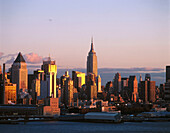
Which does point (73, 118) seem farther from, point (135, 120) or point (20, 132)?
point (20, 132)

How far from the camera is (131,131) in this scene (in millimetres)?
118375

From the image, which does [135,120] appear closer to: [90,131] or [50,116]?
[50,116]

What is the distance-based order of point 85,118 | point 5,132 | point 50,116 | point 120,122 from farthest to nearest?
1. point 50,116
2. point 85,118
3. point 120,122
4. point 5,132

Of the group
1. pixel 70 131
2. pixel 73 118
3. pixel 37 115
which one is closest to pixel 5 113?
pixel 37 115

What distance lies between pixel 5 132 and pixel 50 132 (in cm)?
1096

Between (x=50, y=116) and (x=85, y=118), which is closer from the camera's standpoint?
(x=85, y=118)

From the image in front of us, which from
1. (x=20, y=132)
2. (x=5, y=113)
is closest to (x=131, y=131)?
(x=20, y=132)

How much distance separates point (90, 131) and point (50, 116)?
77.4 metres

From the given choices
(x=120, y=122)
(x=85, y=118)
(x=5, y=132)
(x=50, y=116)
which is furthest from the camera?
(x=50, y=116)

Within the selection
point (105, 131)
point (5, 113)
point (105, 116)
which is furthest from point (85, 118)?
point (105, 131)

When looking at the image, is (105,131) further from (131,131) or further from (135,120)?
(135,120)

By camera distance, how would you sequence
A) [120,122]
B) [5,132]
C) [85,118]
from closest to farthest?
1. [5,132]
2. [120,122]
3. [85,118]

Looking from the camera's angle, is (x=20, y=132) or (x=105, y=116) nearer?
(x=20, y=132)

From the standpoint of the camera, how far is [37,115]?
194 m
